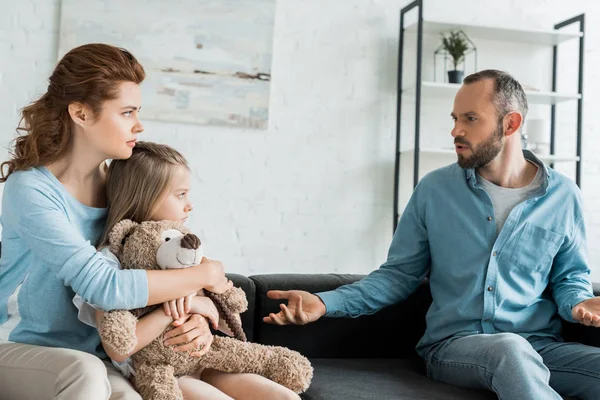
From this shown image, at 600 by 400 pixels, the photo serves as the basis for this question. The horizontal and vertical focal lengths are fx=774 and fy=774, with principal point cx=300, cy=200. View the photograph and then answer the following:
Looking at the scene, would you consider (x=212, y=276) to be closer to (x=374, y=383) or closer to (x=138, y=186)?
(x=138, y=186)

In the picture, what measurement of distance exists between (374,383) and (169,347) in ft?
1.80

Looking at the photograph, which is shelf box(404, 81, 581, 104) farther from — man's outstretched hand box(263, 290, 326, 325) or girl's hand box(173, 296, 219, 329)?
girl's hand box(173, 296, 219, 329)

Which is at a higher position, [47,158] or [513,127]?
[513,127]

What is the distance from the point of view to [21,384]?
1630 millimetres

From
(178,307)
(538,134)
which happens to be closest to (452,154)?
(538,134)

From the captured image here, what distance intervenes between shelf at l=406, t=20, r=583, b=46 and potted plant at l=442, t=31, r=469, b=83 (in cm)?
5

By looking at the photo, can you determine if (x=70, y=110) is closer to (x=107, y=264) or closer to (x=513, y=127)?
(x=107, y=264)

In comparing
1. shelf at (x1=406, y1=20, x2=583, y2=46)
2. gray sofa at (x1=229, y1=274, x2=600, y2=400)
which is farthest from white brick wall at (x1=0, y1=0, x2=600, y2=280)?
gray sofa at (x1=229, y1=274, x2=600, y2=400)

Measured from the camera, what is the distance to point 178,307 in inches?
68.9

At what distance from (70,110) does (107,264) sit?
Result: 39 centimetres

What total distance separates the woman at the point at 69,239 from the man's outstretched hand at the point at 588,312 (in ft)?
3.08

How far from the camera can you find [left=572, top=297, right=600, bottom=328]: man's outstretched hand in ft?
6.61

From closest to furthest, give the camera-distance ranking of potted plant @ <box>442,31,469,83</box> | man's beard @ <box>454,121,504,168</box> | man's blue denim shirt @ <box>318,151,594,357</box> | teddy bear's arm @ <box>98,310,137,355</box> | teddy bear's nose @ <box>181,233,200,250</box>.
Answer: teddy bear's arm @ <box>98,310,137,355</box>, teddy bear's nose @ <box>181,233,200,250</box>, man's blue denim shirt @ <box>318,151,594,357</box>, man's beard @ <box>454,121,504,168</box>, potted plant @ <box>442,31,469,83</box>

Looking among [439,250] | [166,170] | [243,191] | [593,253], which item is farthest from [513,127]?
[593,253]
